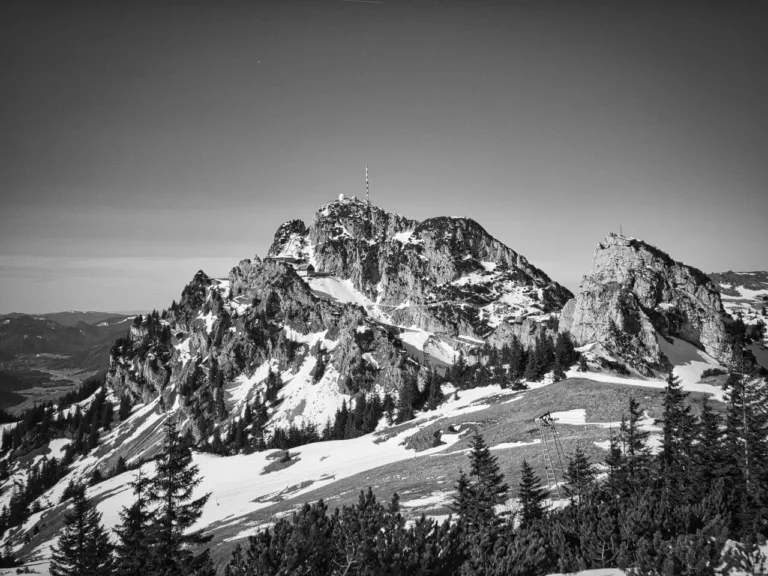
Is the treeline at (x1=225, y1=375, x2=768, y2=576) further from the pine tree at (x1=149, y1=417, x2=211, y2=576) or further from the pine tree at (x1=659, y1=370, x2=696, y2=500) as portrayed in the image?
the pine tree at (x1=149, y1=417, x2=211, y2=576)

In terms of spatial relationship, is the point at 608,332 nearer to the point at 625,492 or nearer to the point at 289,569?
the point at 625,492

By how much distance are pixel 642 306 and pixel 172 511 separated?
139m

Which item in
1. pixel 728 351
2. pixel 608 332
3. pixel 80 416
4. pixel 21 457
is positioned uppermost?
pixel 608 332

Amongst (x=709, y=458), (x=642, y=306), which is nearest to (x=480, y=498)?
(x=709, y=458)

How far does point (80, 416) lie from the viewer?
195 m

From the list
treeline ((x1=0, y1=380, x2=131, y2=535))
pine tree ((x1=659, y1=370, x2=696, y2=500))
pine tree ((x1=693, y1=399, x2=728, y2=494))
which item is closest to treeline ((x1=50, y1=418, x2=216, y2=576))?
pine tree ((x1=659, y1=370, x2=696, y2=500))

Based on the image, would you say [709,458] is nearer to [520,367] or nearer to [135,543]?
[135,543]

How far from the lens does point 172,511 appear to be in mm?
23266

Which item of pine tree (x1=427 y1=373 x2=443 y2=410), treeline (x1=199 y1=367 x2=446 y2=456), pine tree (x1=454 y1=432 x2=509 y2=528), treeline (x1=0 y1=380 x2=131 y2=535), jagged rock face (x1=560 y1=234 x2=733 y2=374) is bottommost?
treeline (x1=0 y1=380 x2=131 y2=535)

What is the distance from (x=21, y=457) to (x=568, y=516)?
223 metres

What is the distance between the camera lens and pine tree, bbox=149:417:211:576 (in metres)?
22.2

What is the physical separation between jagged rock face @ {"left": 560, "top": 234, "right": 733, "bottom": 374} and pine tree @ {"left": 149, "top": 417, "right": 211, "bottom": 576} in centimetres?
10312

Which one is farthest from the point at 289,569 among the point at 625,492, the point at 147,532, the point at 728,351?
the point at 728,351

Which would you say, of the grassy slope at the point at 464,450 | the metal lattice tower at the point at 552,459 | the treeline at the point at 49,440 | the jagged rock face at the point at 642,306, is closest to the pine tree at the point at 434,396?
the grassy slope at the point at 464,450
